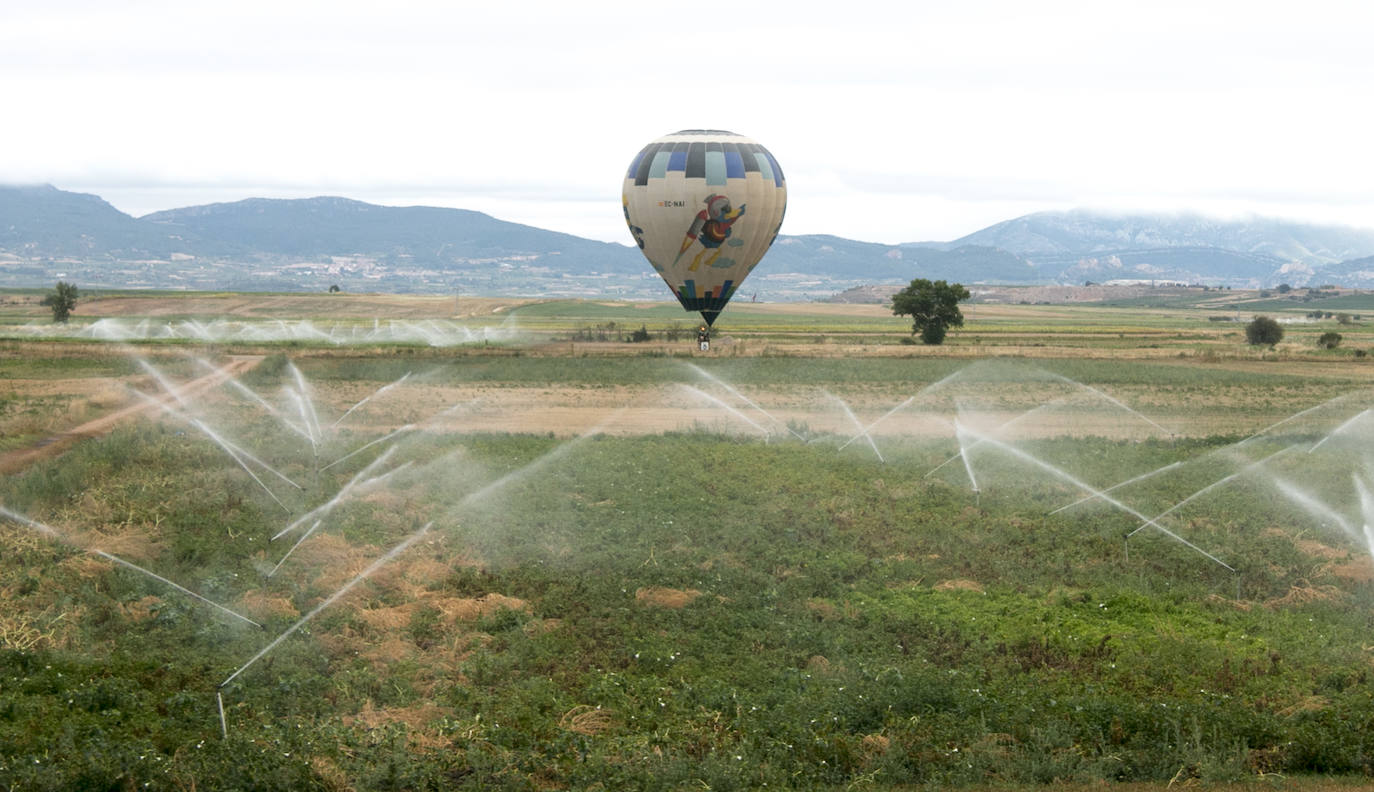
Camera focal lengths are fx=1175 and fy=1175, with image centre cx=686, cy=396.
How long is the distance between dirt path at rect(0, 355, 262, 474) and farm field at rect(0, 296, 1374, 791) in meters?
0.35

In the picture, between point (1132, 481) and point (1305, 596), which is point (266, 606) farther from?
point (1132, 481)

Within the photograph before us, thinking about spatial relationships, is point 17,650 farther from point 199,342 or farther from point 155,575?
point 199,342

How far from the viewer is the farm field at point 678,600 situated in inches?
686

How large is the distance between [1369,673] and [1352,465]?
66.8ft

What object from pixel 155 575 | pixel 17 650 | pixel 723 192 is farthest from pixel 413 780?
pixel 723 192

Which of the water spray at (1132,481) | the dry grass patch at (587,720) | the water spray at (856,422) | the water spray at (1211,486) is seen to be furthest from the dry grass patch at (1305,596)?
the water spray at (856,422)

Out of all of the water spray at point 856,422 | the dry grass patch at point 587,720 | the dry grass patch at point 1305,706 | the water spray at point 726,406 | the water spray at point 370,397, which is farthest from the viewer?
the water spray at point 370,397

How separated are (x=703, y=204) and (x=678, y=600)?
30.2 metres

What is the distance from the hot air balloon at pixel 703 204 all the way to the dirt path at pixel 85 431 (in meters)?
23.2

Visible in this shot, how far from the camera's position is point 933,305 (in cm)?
9662

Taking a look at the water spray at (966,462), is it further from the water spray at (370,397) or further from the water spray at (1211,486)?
Answer: the water spray at (370,397)

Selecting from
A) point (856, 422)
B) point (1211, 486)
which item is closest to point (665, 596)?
point (1211, 486)

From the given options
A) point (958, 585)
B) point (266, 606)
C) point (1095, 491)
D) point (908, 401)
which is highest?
point (908, 401)

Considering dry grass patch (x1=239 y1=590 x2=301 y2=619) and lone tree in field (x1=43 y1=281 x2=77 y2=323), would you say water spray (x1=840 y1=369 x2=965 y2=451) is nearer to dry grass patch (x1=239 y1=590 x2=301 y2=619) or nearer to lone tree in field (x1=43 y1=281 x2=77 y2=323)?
dry grass patch (x1=239 y1=590 x2=301 y2=619)
